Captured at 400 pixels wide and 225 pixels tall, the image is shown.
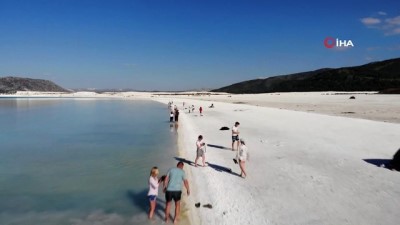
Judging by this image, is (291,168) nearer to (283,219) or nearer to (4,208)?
(283,219)

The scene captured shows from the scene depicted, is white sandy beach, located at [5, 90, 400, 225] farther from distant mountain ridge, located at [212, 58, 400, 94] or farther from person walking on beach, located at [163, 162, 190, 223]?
distant mountain ridge, located at [212, 58, 400, 94]

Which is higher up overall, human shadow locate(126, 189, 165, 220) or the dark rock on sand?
the dark rock on sand

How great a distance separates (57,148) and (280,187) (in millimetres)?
15769

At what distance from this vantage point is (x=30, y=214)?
10.9 meters

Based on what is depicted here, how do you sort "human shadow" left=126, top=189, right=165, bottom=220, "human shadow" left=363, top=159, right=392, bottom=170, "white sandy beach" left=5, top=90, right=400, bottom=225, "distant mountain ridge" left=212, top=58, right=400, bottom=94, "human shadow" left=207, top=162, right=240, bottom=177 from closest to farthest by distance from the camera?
"white sandy beach" left=5, top=90, right=400, bottom=225 → "human shadow" left=126, top=189, right=165, bottom=220 → "human shadow" left=363, top=159, right=392, bottom=170 → "human shadow" left=207, top=162, right=240, bottom=177 → "distant mountain ridge" left=212, top=58, right=400, bottom=94

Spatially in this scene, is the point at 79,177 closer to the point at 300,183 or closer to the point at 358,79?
the point at 300,183

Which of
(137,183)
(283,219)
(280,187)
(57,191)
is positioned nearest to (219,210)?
(283,219)

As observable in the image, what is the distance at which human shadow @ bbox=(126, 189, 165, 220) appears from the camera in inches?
424

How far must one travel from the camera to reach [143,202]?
460 inches

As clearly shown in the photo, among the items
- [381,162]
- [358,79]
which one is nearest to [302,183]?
[381,162]

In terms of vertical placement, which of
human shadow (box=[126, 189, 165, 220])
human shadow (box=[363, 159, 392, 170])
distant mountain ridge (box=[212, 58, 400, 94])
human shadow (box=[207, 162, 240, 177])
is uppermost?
distant mountain ridge (box=[212, 58, 400, 94])

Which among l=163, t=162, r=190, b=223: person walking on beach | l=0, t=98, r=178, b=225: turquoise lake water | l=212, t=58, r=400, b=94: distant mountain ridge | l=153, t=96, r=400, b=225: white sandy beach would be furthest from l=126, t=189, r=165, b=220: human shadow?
l=212, t=58, r=400, b=94: distant mountain ridge

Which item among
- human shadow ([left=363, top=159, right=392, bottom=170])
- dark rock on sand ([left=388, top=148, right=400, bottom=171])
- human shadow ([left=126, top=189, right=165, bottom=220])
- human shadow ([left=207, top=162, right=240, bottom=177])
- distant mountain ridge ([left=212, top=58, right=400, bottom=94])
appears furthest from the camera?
distant mountain ridge ([left=212, top=58, right=400, bottom=94])

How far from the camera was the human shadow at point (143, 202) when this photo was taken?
35.3 ft
